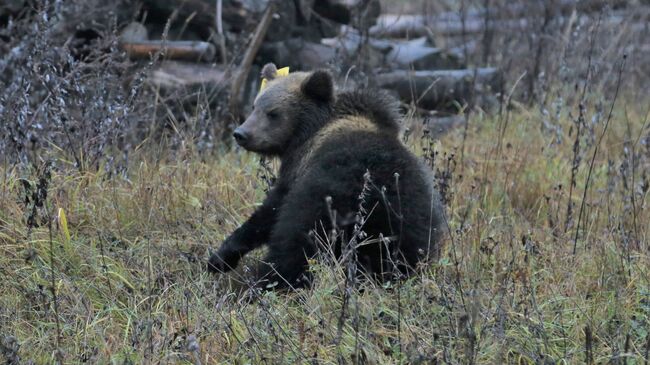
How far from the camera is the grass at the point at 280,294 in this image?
14.0 feet

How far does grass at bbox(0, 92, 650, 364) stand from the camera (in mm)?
4270

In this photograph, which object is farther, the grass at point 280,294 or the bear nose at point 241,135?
the bear nose at point 241,135

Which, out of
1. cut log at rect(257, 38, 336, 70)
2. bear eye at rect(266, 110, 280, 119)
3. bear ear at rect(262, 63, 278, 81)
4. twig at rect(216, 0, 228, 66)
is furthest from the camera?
cut log at rect(257, 38, 336, 70)

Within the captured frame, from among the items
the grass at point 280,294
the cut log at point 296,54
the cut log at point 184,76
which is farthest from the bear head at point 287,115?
the cut log at point 296,54

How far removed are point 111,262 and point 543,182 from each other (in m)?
3.56

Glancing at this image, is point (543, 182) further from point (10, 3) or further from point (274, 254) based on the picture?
point (10, 3)

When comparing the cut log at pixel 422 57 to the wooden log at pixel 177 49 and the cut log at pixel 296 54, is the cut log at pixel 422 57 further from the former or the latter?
the wooden log at pixel 177 49

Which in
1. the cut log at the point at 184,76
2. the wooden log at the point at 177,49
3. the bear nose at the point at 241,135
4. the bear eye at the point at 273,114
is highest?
the bear eye at the point at 273,114

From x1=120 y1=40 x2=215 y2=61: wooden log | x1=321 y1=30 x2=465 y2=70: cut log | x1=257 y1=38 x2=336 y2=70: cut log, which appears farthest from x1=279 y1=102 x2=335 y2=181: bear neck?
x1=321 y1=30 x2=465 y2=70: cut log

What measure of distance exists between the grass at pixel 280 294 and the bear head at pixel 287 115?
0.61 m

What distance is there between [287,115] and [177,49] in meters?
3.17

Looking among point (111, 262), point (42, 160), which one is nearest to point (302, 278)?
point (111, 262)

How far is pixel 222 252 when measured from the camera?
542 centimetres

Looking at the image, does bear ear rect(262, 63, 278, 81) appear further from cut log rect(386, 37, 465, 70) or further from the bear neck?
cut log rect(386, 37, 465, 70)
